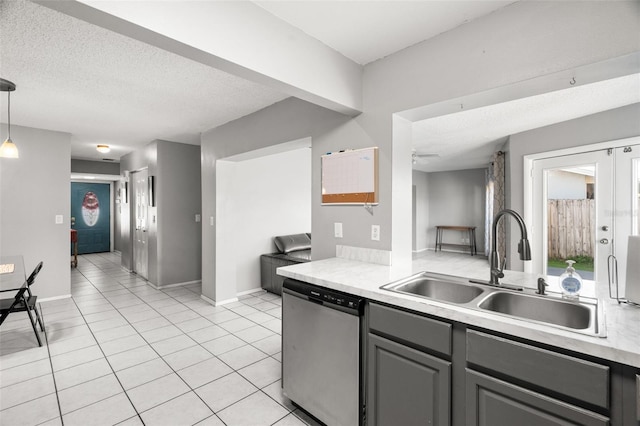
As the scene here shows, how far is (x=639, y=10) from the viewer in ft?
4.34

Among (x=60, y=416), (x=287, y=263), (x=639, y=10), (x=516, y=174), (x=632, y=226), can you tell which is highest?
(x=639, y=10)

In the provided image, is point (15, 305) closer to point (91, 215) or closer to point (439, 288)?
point (439, 288)

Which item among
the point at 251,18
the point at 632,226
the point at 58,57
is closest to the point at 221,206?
the point at 58,57

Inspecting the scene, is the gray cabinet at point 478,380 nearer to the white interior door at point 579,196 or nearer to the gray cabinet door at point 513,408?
the gray cabinet door at point 513,408

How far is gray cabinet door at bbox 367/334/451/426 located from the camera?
1347 millimetres

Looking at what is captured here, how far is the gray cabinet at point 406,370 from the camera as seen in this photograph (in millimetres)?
1346

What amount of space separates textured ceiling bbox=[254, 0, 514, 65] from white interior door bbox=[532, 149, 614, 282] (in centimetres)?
334

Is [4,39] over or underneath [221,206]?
over

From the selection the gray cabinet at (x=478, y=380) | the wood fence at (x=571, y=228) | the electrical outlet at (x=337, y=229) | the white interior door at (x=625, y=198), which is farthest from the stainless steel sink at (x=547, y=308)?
the wood fence at (x=571, y=228)

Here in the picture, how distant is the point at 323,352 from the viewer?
5.98 feet

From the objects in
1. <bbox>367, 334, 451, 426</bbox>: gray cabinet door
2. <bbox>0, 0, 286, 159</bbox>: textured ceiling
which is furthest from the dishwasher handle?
<bbox>0, 0, 286, 159</bbox>: textured ceiling

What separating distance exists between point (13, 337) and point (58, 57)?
10.1ft

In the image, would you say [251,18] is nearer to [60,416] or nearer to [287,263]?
[60,416]

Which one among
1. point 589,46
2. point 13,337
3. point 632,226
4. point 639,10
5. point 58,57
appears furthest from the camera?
point 632,226
